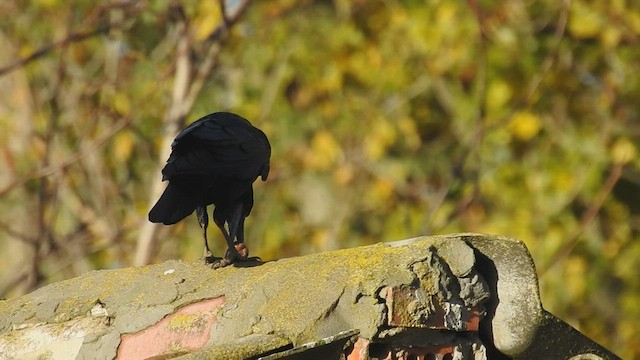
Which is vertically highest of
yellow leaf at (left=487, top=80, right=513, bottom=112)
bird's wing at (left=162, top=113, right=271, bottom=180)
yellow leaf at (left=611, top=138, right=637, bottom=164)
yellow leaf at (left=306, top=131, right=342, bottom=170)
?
bird's wing at (left=162, top=113, right=271, bottom=180)

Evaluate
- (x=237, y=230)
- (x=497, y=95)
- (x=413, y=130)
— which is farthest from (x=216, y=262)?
(x=413, y=130)

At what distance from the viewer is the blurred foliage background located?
15.1 meters

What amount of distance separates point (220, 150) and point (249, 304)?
0.69 metres

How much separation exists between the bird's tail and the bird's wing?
15cm

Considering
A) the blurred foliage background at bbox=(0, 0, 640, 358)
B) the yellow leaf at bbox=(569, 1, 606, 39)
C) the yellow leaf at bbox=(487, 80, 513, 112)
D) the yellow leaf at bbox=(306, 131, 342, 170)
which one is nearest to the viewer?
the blurred foliage background at bbox=(0, 0, 640, 358)

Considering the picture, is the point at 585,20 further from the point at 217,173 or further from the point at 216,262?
Result: the point at 217,173

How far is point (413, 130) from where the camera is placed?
18094 millimetres

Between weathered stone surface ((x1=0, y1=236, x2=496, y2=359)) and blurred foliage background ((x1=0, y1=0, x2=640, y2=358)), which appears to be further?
blurred foliage background ((x1=0, y1=0, x2=640, y2=358))

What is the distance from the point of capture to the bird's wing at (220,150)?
562cm

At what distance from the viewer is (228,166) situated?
582 centimetres

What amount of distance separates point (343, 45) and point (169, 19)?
7252 millimetres

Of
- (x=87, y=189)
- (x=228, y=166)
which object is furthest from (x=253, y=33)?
(x=228, y=166)

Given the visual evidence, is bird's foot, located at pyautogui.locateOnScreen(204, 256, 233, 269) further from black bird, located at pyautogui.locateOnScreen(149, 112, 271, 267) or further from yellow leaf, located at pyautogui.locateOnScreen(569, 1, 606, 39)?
yellow leaf, located at pyautogui.locateOnScreen(569, 1, 606, 39)

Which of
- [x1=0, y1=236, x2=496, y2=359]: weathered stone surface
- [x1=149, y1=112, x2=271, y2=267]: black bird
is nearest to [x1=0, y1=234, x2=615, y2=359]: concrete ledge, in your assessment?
[x1=0, y1=236, x2=496, y2=359]: weathered stone surface
